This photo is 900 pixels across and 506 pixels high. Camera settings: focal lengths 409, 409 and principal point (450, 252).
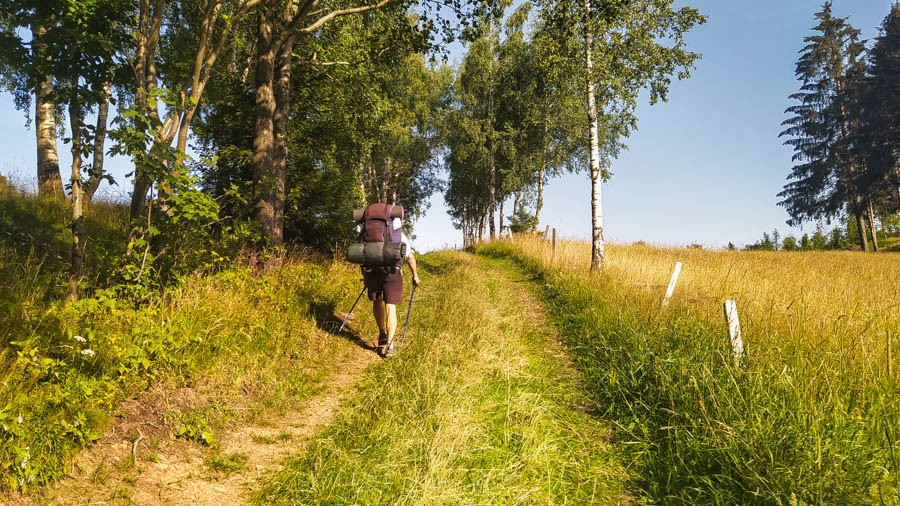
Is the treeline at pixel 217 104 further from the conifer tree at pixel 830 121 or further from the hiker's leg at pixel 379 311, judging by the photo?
the conifer tree at pixel 830 121

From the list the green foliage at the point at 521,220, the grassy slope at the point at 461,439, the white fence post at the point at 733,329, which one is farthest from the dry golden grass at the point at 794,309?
the green foliage at the point at 521,220

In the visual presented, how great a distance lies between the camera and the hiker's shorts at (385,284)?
224 inches

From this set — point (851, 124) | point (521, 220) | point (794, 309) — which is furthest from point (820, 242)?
point (794, 309)

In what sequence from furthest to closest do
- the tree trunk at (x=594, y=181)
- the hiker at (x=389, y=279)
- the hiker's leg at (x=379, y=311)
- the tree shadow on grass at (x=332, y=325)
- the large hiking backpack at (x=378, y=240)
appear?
the tree trunk at (x=594, y=181), the tree shadow on grass at (x=332, y=325), the hiker's leg at (x=379, y=311), the hiker at (x=389, y=279), the large hiking backpack at (x=378, y=240)

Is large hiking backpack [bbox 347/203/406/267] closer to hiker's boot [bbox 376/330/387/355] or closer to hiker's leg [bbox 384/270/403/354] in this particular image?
hiker's leg [bbox 384/270/403/354]

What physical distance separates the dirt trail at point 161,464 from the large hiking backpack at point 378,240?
2144mm

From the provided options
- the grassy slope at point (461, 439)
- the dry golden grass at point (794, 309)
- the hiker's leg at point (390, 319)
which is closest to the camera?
the grassy slope at point (461, 439)

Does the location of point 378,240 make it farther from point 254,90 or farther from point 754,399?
point 254,90

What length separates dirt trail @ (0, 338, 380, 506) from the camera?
2711 mm

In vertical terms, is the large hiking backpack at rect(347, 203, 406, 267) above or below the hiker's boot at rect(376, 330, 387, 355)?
above

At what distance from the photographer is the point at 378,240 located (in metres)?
5.59

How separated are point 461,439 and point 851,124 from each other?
43.0 m

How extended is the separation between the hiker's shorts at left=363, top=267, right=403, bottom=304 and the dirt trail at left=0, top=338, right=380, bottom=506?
204 centimetres

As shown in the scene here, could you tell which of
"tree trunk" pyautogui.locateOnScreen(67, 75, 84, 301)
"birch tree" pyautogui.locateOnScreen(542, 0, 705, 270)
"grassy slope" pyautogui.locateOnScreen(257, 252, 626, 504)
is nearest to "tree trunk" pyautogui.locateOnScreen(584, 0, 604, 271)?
"birch tree" pyautogui.locateOnScreen(542, 0, 705, 270)
